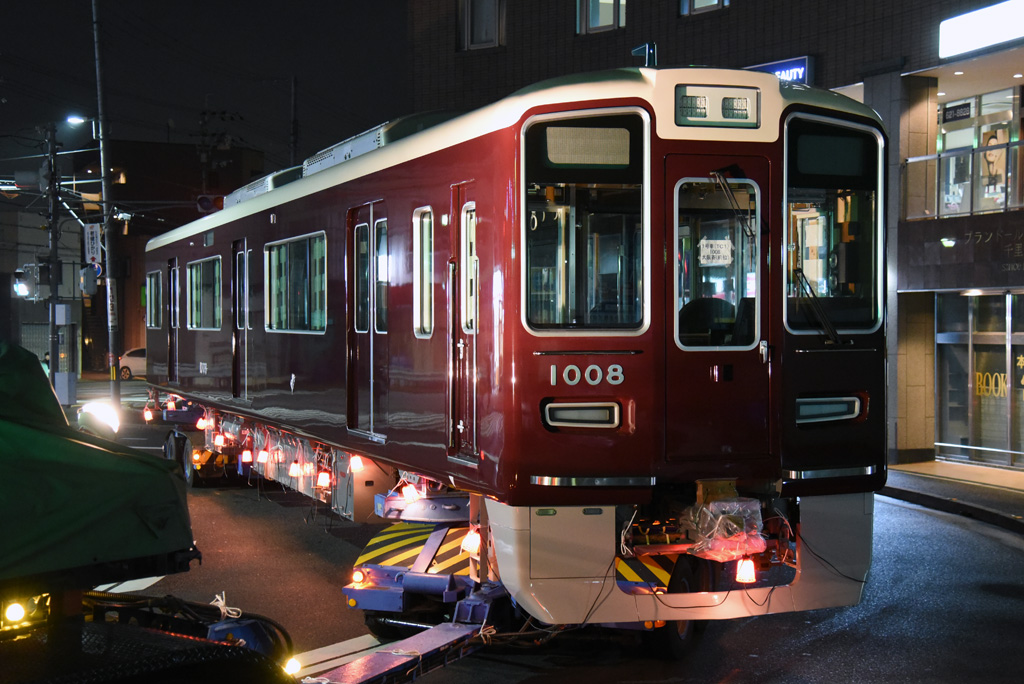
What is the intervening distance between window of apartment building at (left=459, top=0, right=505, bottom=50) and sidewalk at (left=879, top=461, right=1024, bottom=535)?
10.9 m

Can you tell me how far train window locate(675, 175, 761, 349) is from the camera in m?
6.20

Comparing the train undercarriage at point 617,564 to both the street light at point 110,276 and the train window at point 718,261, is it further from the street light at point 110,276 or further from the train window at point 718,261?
the street light at point 110,276

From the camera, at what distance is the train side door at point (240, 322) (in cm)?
1166

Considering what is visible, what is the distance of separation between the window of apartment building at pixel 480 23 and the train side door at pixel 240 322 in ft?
32.0

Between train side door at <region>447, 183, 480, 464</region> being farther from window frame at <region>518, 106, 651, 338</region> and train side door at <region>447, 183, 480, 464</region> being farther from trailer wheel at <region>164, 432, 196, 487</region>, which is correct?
trailer wheel at <region>164, 432, 196, 487</region>

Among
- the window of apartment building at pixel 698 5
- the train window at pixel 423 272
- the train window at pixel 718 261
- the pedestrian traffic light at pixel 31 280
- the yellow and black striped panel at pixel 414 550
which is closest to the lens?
the train window at pixel 718 261

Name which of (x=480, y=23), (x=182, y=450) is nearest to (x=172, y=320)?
(x=182, y=450)

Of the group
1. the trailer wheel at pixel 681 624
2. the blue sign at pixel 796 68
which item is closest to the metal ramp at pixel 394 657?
the trailer wheel at pixel 681 624

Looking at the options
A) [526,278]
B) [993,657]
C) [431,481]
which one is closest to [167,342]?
[431,481]

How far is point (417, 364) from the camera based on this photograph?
7355 mm

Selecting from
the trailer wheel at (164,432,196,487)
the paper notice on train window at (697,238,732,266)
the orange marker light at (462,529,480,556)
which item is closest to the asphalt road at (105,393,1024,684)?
the orange marker light at (462,529,480,556)

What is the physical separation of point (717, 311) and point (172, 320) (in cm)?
1129

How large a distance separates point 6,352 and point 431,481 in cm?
463

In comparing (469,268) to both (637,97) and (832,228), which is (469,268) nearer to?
(637,97)
